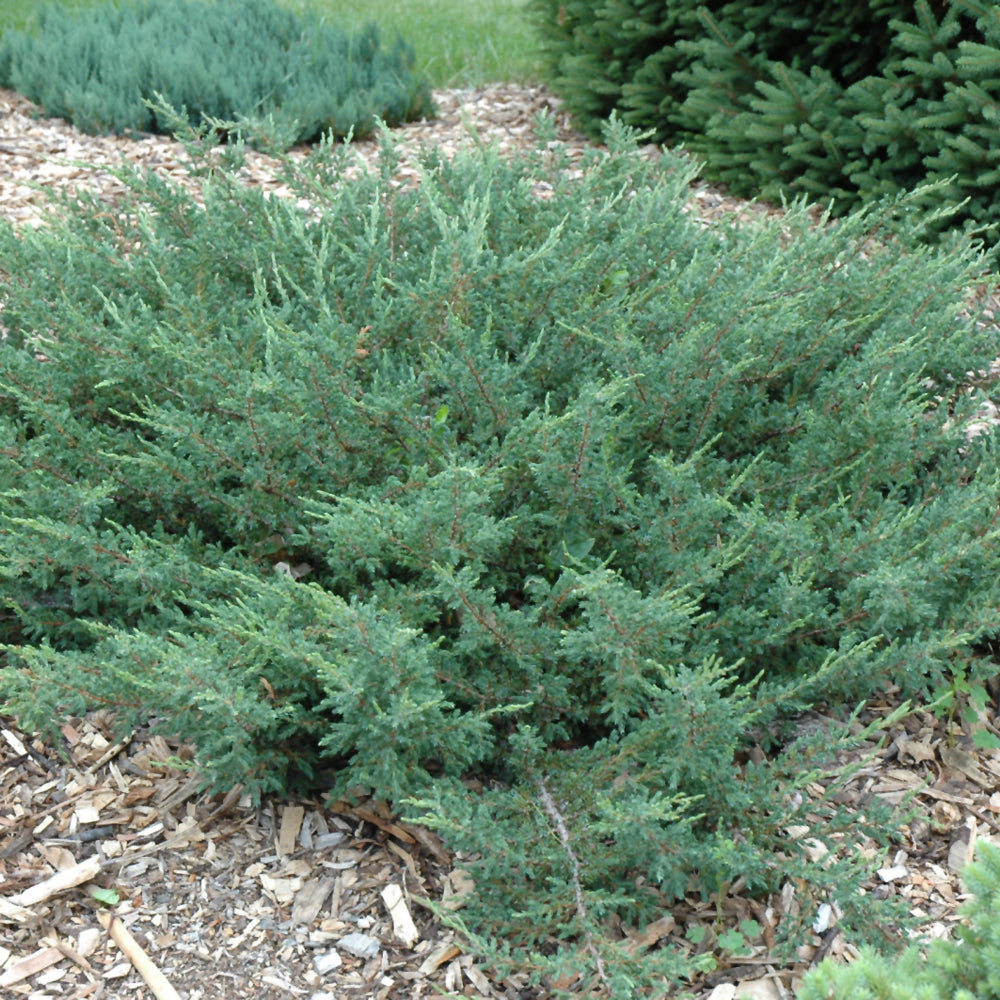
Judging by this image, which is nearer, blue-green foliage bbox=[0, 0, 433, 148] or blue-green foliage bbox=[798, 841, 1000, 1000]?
blue-green foliage bbox=[798, 841, 1000, 1000]

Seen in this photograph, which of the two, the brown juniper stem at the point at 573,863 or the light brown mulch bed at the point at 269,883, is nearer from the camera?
the brown juniper stem at the point at 573,863

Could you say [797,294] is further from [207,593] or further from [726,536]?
[207,593]

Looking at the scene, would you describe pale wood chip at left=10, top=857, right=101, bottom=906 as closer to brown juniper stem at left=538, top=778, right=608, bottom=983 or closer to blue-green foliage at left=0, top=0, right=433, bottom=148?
brown juniper stem at left=538, top=778, right=608, bottom=983

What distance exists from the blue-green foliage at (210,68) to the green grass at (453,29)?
609 mm

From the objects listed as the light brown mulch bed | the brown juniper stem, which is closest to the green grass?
the light brown mulch bed

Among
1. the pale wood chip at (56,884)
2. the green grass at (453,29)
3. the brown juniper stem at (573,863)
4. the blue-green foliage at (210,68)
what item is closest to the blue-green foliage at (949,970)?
the brown juniper stem at (573,863)

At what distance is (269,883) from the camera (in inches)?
85.9

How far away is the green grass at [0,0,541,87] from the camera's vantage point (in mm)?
7227

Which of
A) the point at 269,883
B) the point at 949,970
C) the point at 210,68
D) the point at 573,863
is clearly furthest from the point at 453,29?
the point at 949,970

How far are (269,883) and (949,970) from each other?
137cm

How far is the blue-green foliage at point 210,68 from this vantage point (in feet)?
19.3

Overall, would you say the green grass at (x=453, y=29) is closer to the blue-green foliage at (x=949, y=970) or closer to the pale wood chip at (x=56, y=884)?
the pale wood chip at (x=56, y=884)

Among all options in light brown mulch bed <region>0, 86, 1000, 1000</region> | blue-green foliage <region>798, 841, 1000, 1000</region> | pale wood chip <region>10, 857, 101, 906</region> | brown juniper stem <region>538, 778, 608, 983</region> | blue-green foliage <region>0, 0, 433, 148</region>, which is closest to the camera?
blue-green foliage <region>798, 841, 1000, 1000</region>

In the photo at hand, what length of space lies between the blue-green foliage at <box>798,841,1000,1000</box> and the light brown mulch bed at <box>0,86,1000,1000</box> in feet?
1.75
